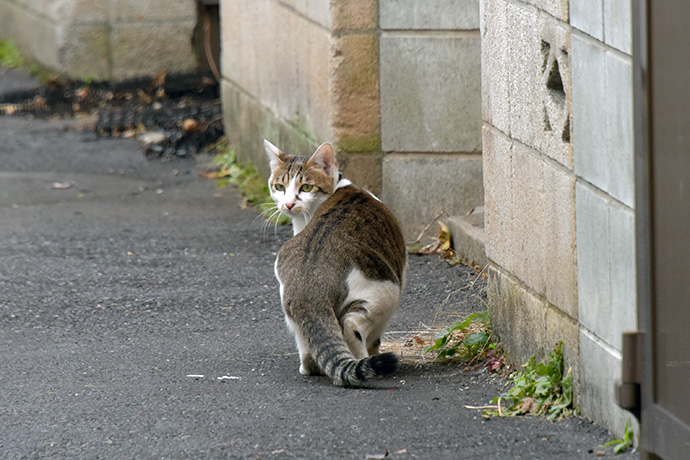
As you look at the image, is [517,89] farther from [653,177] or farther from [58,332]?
[58,332]

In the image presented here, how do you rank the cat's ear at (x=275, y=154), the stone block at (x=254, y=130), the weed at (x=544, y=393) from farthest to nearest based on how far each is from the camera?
the stone block at (x=254, y=130)
the cat's ear at (x=275, y=154)
the weed at (x=544, y=393)

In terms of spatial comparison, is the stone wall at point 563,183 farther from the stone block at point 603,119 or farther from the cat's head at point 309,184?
the cat's head at point 309,184

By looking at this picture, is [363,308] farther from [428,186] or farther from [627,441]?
[428,186]

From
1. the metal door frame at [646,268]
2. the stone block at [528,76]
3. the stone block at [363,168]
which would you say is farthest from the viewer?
the stone block at [363,168]

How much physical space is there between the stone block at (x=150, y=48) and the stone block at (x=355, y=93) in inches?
221

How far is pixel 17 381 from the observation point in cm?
498

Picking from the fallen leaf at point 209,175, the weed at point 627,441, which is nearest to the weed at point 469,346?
the weed at point 627,441

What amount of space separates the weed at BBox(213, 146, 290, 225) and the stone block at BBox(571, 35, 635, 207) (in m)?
4.38

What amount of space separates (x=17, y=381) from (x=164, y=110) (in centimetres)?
690

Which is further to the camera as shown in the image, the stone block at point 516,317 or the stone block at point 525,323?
the stone block at point 516,317

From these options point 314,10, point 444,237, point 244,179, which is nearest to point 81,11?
point 244,179

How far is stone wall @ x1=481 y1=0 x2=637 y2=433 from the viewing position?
3.57 metres

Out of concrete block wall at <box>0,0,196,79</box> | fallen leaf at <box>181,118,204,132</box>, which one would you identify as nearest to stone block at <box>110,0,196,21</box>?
concrete block wall at <box>0,0,196,79</box>

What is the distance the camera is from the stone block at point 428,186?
705cm
